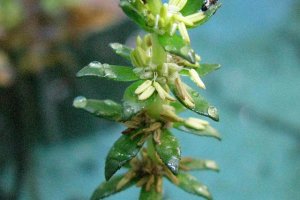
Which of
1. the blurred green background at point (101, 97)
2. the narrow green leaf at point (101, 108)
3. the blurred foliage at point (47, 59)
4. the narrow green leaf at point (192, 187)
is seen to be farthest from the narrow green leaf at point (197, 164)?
the blurred foliage at point (47, 59)

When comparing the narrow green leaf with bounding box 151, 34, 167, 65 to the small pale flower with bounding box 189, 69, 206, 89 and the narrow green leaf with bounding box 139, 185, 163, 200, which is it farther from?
the narrow green leaf with bounding box 139, 185, 163, 200

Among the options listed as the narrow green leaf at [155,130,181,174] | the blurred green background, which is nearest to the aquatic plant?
the narrow green leaf at [155,130,181,174]

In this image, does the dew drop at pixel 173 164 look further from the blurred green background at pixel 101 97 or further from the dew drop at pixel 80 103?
the blurred green background at pixel 101 97

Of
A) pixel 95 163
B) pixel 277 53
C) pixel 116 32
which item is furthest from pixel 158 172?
pixel 277 53

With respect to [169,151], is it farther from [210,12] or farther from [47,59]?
[47,59]

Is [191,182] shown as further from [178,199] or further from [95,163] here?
[95,163]
